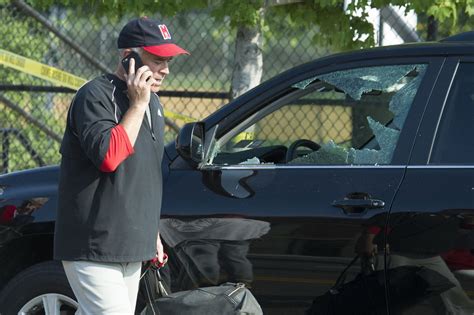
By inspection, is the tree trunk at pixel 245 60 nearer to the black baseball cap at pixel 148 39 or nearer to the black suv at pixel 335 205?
the black suv at pixel 335 205

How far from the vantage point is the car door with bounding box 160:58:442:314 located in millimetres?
4027

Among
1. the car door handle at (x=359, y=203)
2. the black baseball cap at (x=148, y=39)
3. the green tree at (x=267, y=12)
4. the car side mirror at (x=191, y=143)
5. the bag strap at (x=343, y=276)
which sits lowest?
the bag strap at (x=343, y=276)

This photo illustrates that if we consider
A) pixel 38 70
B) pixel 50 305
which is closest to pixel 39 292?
pixel 50 305

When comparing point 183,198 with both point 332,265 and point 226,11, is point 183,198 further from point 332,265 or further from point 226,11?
point 226,11

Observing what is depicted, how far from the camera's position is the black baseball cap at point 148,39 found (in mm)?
3684

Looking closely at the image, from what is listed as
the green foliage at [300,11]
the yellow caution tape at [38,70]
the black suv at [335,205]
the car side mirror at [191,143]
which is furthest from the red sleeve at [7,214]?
the yellow caution tape at [38,70]

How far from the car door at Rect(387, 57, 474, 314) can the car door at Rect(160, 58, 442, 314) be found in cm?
6

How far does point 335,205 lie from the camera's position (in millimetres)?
4059

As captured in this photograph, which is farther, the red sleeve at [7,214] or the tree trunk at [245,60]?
the tree trunk at [245,60]

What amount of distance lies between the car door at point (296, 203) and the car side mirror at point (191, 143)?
0.25 feet

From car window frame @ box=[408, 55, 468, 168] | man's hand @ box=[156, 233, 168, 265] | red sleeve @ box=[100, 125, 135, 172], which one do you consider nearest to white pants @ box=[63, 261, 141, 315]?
man's hand @ box=[156, 233, 168, 265]

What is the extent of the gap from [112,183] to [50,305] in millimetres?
1235

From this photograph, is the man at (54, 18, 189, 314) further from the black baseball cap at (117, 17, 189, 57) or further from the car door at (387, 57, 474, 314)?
the car door at (387, 57, 474, 314)

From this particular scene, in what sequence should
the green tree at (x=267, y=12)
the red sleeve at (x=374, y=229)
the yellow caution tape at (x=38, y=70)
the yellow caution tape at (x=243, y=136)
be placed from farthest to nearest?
the yellow caution tape at (x=38, y=70) → the green tree at (x=267, y=12) → the yellow caution tape at (x=243, y=136) → the red sleeve at (x=374, y=229)
